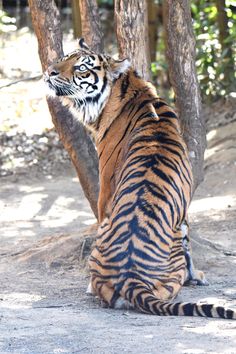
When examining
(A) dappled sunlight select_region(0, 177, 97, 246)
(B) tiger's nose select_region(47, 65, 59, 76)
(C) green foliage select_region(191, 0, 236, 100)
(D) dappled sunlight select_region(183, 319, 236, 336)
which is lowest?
(A) dappled sunlight select_region(0, 177, 97, 246)

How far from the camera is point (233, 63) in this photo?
525 inches

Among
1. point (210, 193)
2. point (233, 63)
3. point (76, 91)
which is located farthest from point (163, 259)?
point (233, 63)

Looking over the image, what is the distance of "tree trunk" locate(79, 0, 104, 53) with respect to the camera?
26.0 ft

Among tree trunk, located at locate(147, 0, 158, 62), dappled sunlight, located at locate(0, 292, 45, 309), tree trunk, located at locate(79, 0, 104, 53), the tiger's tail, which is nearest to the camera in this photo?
the tiger's tail

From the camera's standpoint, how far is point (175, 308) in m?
5.78

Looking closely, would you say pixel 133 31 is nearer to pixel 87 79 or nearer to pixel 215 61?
pixel 87 79

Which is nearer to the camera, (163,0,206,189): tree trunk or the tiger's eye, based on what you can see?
the tiger's eye

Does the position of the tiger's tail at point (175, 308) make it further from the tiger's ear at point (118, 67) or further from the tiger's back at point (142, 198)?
the tiger's ear at point (118, 67)

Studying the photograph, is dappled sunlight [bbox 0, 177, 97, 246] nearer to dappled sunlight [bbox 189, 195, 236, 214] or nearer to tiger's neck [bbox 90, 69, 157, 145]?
dappled sunlight [bbox 189, 195, 236, 214]

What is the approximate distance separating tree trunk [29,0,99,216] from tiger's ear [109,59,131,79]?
0.77m

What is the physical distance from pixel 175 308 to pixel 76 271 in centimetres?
192

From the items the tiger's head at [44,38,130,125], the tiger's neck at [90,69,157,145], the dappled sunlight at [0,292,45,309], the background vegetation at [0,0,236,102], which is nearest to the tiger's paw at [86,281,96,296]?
the dappled sunlight at [0,292,45,309]

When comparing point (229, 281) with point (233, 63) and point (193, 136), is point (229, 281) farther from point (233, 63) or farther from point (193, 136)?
point (233, 63)

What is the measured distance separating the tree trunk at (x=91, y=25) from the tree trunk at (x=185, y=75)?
2.10 ft
